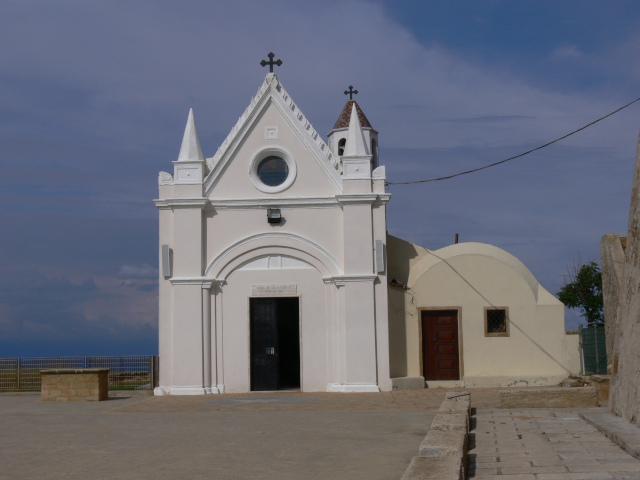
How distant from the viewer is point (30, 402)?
19.2 meters

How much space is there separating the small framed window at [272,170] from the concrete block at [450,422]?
11.9m

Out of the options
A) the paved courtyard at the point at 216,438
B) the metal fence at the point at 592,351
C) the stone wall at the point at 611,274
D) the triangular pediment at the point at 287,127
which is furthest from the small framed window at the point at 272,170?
the metal fence at the point at 592,351

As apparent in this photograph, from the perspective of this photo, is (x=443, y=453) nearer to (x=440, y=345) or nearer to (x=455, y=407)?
(x=455, y=407)

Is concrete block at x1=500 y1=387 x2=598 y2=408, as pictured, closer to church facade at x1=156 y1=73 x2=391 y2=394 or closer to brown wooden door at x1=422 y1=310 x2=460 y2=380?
church facade at x1=156 y1=73 x2=391 y2=394

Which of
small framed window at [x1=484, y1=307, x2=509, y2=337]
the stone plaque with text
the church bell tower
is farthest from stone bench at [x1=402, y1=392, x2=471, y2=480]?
the church bell tower

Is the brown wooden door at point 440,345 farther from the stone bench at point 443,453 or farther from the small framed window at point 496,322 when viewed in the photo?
the stone bench at point 443,453

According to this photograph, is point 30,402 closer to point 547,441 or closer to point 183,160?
point 183,160

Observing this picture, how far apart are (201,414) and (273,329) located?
6300 mm

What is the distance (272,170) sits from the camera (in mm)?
22016

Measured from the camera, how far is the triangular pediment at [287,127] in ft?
71.4

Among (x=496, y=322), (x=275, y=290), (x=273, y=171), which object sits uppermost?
(x=273, y=171)

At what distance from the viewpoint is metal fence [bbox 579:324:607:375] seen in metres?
22.3

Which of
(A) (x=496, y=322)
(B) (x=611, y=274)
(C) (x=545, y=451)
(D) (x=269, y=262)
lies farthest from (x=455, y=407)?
(A) (x=496, y=322)

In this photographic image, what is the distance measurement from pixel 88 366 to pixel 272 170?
7490 millimetres
